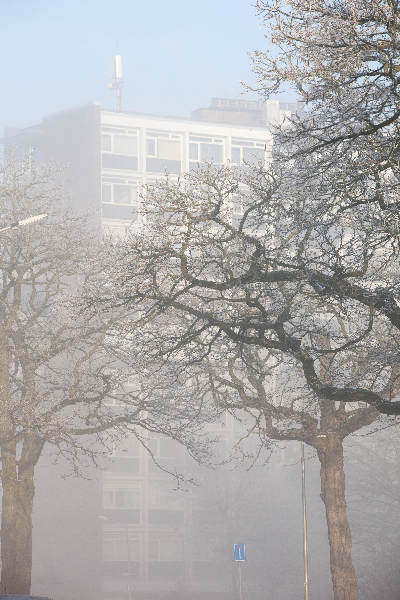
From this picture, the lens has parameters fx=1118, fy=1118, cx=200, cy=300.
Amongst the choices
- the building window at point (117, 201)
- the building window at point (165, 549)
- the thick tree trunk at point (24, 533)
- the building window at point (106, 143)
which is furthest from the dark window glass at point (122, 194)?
the thick tree trunk at point (24, 533)

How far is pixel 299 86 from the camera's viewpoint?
1565cm

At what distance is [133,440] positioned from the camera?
8838 centimetres

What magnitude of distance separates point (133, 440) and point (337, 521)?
61.6 m

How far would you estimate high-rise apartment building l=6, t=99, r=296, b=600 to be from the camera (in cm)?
8325

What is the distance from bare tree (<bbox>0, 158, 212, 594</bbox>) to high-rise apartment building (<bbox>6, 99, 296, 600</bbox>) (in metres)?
41.3

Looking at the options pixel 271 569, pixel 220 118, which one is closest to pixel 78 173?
pixel 220 118

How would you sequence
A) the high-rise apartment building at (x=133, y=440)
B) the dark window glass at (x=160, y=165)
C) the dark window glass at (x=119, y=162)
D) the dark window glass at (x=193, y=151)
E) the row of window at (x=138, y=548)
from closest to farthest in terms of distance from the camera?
the high-rise apartment building at (x=133, y=440), the row of window at (x=138, y=548), the dark window glass at (x=119, y=162), the dark window glass at (x=160, y=165), the dark window glass at (x=193, y=151)

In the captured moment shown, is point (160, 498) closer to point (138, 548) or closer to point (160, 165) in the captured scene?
point (138, 548)

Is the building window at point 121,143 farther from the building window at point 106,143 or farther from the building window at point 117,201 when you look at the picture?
the building window at point 117,201

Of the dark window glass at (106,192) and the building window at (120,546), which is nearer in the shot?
the building window at (120,546)

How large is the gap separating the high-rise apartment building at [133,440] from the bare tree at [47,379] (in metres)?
41.3

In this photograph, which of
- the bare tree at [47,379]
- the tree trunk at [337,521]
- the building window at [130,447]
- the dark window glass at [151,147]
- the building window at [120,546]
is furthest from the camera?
the dark window glass at [151,147]

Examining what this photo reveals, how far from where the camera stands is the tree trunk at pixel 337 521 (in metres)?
27.3

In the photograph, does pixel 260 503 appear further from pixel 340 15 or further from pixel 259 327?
pixel 340 15
